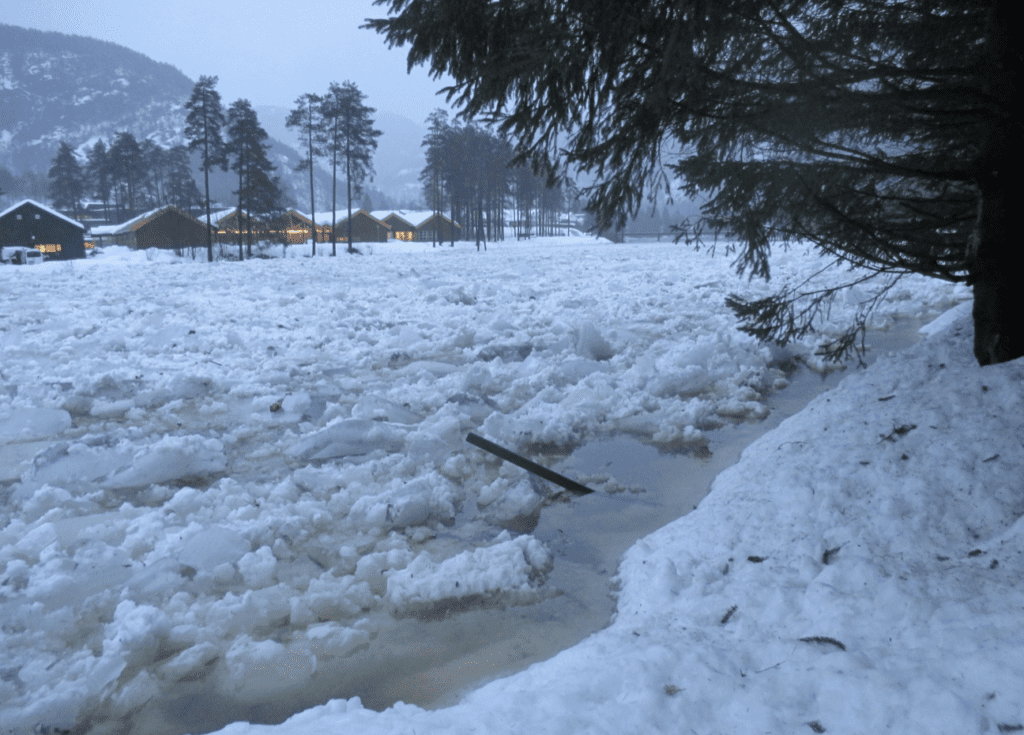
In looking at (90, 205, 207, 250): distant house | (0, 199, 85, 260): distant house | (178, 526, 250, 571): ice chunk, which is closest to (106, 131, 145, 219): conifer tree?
(90, 205, 207, 250): distant house

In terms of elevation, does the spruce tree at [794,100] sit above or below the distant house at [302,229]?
below

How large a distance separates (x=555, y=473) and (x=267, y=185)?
37735 mm

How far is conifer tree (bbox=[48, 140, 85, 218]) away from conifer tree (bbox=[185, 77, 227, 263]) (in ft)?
118

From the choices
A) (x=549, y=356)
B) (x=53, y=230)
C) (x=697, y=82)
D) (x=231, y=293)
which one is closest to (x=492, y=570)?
(x=697, y=82)

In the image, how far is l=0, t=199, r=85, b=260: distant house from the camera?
142 feet

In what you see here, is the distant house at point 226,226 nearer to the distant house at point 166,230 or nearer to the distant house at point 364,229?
the distant house at point 166,230

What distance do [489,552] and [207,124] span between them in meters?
38.3

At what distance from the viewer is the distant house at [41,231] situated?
142 ft

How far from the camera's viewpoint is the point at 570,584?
322 cm

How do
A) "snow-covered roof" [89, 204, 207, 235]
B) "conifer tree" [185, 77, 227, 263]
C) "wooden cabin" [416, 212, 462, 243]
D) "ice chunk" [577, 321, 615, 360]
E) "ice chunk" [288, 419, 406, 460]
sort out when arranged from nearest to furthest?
"ice chunk" [288, 419, 406, 460]
"ice chunk" [577, 321, 615, 360]
"conifer tree" [185, 77, 227, 263]
"snow-covered roof" [89, 204, 207, 235]
"wooden cabin" [416, 212, 462, 243]

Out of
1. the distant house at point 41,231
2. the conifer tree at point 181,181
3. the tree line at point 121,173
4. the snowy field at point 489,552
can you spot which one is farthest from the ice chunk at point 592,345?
the tree line at point 121,173

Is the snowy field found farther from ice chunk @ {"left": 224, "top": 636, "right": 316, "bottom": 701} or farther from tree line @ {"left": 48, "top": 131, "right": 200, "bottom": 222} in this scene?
tree line @ {"left": 48, "top": 131, "right": 200, "bottom": 222}

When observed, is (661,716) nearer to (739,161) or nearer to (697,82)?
(697,82)

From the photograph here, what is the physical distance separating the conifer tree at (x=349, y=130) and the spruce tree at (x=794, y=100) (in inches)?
1593
